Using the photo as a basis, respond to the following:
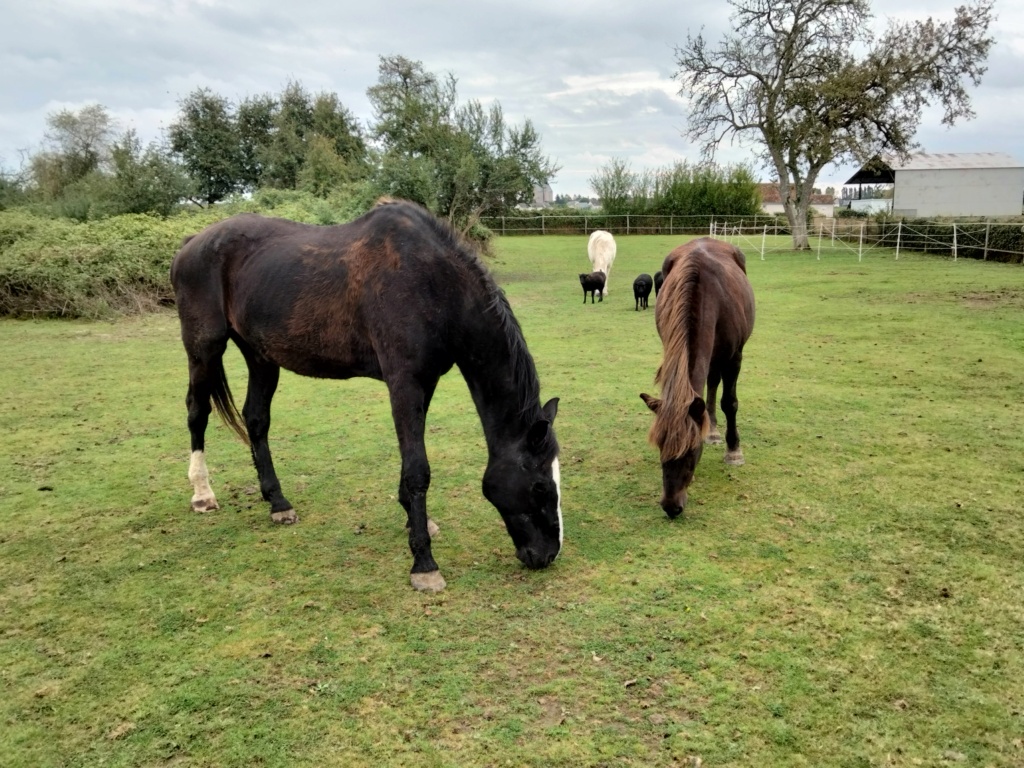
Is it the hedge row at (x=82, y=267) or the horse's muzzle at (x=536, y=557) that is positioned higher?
the hedge row at (x=82, y=267)

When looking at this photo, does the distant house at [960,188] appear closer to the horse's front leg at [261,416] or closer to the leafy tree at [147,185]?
Result: the leafy tree at [147,185]

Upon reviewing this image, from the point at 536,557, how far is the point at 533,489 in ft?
1.46

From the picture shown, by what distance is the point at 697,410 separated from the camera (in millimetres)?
4309

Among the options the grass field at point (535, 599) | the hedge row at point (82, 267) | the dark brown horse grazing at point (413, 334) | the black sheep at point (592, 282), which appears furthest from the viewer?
the black sheep at point (592, 282)

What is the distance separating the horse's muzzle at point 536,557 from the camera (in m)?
3.78

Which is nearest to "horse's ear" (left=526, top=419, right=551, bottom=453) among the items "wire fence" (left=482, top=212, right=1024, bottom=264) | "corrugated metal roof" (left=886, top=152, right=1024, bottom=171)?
"wire fence" (left=482, top=212, right=1024, bottom=264)

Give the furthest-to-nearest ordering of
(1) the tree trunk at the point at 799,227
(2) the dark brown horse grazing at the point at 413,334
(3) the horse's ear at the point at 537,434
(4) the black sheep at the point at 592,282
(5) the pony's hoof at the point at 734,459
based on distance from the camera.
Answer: (1) the tree trunk at the point at 799,227 → (4) the black sheep at the point at 592,282 → (5) the pony's hoof at the point at 734,459 → (2) the dark brown horse grazing at the point at 413,334 → (3) the horse's ear at the point at 537,434

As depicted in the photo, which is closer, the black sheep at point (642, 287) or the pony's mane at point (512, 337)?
the pony's mane at point (512, 337)

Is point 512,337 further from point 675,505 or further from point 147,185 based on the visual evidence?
point 147,185

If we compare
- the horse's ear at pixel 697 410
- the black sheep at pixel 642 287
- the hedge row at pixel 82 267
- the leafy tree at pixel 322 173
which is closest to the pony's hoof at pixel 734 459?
the horse's ear at pixel 697 410

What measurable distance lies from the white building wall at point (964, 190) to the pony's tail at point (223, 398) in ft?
135

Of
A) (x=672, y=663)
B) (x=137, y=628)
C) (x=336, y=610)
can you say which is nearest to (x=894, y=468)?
(x=672, y=663)

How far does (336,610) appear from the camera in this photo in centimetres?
348

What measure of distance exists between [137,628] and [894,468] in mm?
5378
